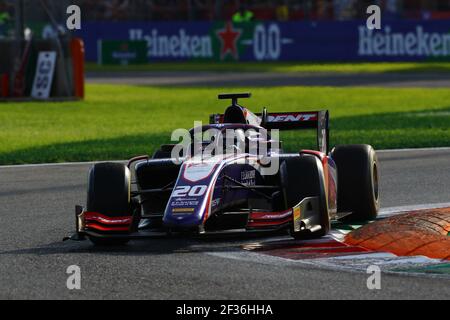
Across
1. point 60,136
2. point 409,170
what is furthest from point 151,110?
point 409,170

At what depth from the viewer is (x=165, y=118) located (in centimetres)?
2206

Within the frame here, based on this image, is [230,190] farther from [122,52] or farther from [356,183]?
[122,52]

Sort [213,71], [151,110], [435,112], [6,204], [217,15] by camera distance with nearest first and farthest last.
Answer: [6,204] < [435,112] < [151,110] < [213,71] < [217,15]

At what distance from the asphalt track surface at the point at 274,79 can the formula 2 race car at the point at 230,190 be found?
62.4 feet

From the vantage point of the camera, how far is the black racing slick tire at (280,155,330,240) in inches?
364

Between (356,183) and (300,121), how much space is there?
41.9 inches

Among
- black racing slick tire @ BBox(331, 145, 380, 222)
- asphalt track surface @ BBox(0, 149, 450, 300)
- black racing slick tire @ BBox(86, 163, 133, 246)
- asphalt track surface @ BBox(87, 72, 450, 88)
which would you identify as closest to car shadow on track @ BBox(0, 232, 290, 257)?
asphalt track surface @ BBox(0, 149, 450, 300)

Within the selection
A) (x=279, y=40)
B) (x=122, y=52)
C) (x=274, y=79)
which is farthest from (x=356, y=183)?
(x=122, y=52)

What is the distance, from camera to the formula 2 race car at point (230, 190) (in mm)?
9008

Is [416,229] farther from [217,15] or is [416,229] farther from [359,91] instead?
[217,15]

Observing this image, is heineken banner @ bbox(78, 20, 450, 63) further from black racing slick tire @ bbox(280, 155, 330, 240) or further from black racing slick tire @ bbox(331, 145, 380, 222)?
black racing slick tire @ bbox(280, 155, 330, 240)

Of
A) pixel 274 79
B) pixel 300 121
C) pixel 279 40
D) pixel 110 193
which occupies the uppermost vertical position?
pixel 279 40

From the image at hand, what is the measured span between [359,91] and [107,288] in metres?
20.7

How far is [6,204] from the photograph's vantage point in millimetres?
11812
